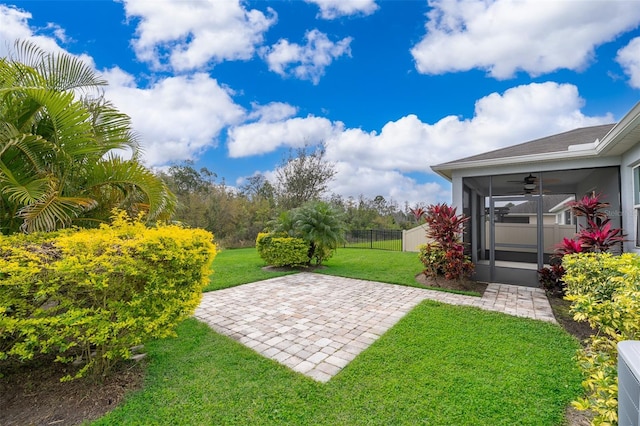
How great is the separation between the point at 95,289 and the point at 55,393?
111 cm

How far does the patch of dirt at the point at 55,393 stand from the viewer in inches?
86.7

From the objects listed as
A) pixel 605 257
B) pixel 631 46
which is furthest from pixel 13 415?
pixel 631 46

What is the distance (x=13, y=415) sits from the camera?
221 cm

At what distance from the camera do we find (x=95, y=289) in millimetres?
2264

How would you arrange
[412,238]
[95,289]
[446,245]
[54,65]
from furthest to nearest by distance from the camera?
[412,238], [446,245], [54,65], [95,289]

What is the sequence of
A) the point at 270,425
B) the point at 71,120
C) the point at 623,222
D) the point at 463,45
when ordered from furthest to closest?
the point at 463,45, the point at 623,222, the point at 71,120, the point at 270,425

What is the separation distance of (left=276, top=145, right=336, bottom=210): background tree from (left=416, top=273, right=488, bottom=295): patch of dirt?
11.9 metres

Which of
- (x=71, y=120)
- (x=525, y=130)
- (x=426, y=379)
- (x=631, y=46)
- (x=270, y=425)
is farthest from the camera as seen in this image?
(x=525, y=130)

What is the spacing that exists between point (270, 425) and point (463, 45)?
859cm

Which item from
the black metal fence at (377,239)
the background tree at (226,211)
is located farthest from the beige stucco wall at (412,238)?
the background tree at (226,211)

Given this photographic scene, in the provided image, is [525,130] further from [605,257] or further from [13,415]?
[13,415]

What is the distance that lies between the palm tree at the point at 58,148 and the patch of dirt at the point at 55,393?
1393mm

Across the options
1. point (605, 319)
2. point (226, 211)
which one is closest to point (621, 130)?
point (605, 319)

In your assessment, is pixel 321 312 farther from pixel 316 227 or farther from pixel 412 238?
pixel 412 238
